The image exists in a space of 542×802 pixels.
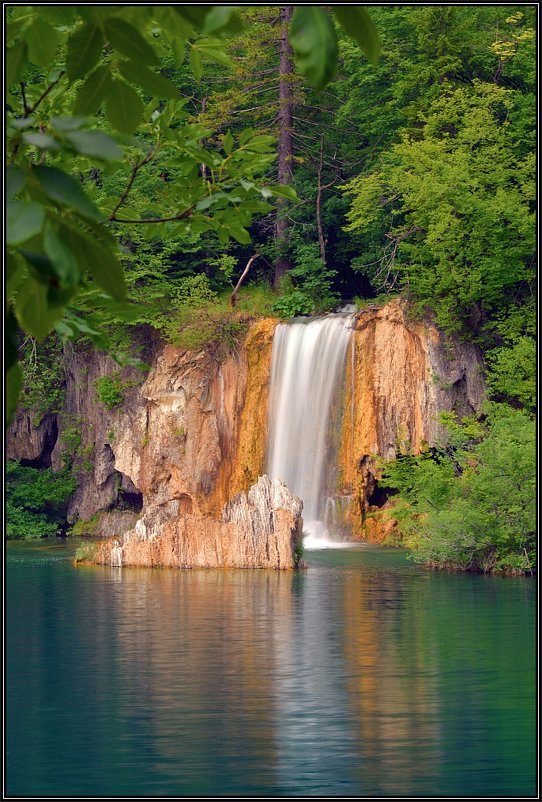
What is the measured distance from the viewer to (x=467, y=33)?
33875 millimetres

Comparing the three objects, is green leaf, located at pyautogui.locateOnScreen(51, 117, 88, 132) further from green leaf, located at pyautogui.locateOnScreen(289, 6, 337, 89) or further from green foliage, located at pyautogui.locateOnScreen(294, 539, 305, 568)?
green foliage, located at pyautogui.locateOnScreen(294, 539, 305, 568)

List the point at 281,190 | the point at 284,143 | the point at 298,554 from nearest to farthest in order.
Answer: the point at 281,190
the point at 298,554
the point at 284,143

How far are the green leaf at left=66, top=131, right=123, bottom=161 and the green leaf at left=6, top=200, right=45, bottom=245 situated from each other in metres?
0.12

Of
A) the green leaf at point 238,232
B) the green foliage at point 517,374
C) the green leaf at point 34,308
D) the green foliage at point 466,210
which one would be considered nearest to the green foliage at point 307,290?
the green foliage at point 466,210

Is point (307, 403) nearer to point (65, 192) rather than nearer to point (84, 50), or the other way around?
point (84, 50)

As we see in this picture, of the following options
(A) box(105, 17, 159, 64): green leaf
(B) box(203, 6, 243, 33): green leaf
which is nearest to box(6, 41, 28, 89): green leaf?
(A) box(105, 17, 159, 64): green leaf

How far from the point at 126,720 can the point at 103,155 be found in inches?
414

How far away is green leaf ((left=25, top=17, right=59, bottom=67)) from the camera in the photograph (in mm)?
2814

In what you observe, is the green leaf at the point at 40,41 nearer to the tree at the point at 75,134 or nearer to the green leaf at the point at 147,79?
the tree at the point at 75,134

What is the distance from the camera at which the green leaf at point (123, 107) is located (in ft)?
8.39

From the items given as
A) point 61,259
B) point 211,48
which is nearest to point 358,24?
point 61,259

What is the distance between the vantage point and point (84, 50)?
7.82ft

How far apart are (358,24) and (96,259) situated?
0.67 meters

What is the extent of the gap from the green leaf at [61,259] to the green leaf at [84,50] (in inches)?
19.3
